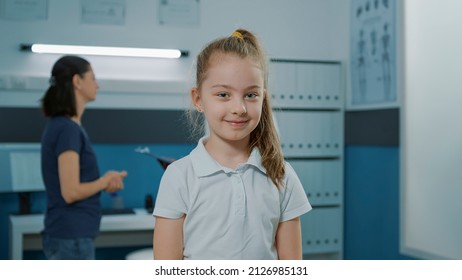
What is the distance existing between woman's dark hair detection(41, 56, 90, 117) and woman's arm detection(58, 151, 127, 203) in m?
0.10

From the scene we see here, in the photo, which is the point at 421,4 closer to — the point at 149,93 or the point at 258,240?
the point at 149,93

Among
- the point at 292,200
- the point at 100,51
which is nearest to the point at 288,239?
the point at 292,200

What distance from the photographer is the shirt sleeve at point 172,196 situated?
0.78 m

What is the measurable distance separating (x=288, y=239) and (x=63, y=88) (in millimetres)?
710

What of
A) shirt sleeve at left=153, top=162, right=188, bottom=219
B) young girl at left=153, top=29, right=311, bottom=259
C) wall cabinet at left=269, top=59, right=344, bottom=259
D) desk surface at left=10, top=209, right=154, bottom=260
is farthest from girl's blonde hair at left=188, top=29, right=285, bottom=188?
wall cabinet at left=269, top=59, right=344, bottom=259

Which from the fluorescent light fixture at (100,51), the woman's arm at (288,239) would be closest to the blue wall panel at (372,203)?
the fluorescent light fixture at (100,51)

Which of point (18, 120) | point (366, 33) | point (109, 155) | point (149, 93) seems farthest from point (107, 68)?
point (366, 33)

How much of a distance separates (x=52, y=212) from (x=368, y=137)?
1157 mm

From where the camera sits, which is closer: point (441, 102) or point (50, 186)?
point (50, 186)

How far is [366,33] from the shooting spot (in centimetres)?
201

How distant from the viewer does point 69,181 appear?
124 cm

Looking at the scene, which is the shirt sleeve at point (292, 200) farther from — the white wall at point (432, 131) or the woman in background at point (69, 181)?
the white wall at point (432, 131)

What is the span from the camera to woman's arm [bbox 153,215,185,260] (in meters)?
0.79
